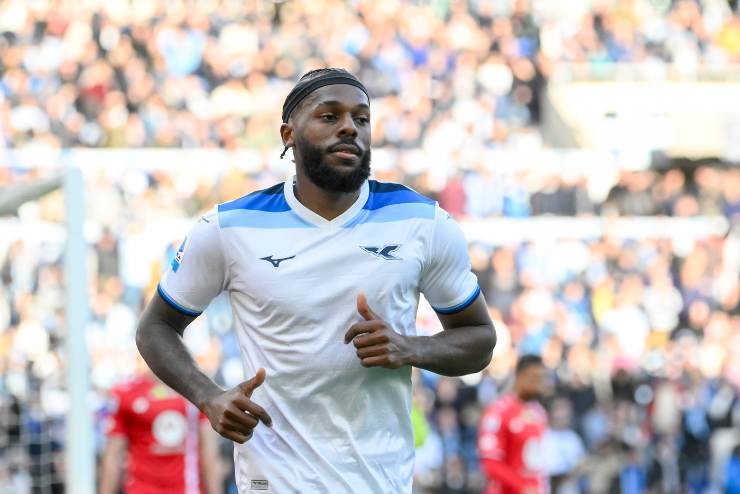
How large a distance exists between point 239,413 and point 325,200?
72 cm

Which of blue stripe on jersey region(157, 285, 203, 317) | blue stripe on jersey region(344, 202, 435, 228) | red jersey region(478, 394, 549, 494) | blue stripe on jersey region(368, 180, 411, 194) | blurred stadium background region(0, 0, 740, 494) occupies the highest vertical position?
blurred stadium background region(0, 0, 740, 494)

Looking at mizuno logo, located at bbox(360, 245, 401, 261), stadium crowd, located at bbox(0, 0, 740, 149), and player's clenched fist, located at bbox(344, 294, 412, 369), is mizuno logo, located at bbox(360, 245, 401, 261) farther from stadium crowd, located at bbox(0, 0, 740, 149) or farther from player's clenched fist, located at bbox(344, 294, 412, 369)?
stadium crowd, located at bbox(0, 0, 740, 149)

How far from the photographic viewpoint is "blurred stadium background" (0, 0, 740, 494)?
622 inches

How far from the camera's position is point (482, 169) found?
19.2 m

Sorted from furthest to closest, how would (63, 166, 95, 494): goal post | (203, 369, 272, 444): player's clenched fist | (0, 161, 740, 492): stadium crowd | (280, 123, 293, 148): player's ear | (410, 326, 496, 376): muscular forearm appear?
1. (0, 161, 740, 492): stadium crowd
2. (63, 166, 95, 494): goal post
3. (280, 123, 293, 148): player's ear
4. (410, 326, 496, 376): muscular forearm
5. (203, 369, 272, 444): player's clenched fist

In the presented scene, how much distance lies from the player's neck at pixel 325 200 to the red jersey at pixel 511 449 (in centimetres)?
546

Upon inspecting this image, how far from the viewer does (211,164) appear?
1764 cm

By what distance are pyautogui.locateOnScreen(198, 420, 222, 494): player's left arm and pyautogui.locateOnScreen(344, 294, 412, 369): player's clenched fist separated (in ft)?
13.8

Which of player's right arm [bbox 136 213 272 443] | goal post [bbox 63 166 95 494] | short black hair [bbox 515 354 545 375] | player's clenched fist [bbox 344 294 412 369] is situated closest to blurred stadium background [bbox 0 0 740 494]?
short black hair [bbox 515 354 545 375]

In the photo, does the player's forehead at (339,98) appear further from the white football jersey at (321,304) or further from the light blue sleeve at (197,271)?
the light blue sleeve at (197,271)

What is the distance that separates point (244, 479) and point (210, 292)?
1.81 ft

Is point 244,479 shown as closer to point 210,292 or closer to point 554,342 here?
point 210,292

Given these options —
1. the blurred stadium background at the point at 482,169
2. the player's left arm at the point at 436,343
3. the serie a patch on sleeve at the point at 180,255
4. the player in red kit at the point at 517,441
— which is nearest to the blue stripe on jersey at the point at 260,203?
the serie a patch on sleeve at the point at 180,255

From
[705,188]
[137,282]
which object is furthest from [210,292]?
[705,188]
